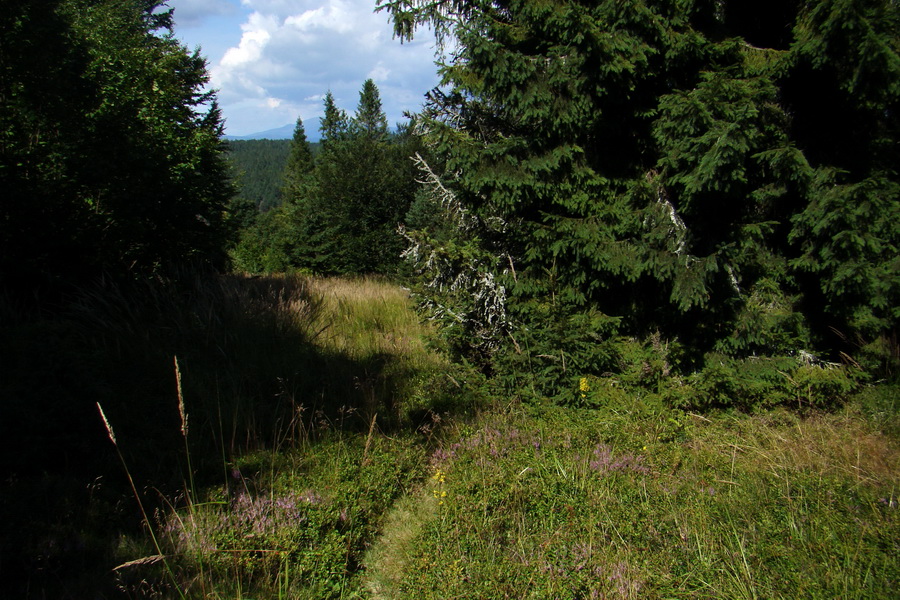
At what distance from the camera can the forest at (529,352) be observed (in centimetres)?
259

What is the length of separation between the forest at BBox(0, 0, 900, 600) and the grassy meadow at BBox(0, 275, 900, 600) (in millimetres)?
23

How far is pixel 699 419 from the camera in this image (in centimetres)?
446

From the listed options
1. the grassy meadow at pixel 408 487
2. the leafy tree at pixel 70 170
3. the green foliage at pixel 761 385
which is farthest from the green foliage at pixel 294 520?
the leafy tree at pixel 70 170

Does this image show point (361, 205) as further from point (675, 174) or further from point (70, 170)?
point (675, 174)

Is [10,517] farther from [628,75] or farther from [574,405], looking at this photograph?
[628,75]

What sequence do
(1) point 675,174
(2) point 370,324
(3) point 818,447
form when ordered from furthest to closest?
(2) point 370,324 → (1) point 675,174 → (3) point 818,447

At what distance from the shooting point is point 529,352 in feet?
15.9

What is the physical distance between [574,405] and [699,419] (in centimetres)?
116

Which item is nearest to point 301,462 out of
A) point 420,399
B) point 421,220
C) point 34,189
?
point 420,399

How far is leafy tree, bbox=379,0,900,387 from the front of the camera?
410cm

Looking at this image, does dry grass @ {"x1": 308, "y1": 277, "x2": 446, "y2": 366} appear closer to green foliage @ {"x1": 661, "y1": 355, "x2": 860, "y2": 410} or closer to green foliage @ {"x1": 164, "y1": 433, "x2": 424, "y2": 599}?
green foliage @ {"x1": 164, "y1": 433, "x2": 424, "y2": 599}

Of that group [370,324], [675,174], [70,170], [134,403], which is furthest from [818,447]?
[70,170]

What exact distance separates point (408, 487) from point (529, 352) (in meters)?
1.93

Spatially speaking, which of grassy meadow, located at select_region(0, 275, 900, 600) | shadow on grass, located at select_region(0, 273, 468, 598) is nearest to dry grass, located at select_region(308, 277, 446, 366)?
shadow on grass, located at select_region(0, 273, 468, 598)
